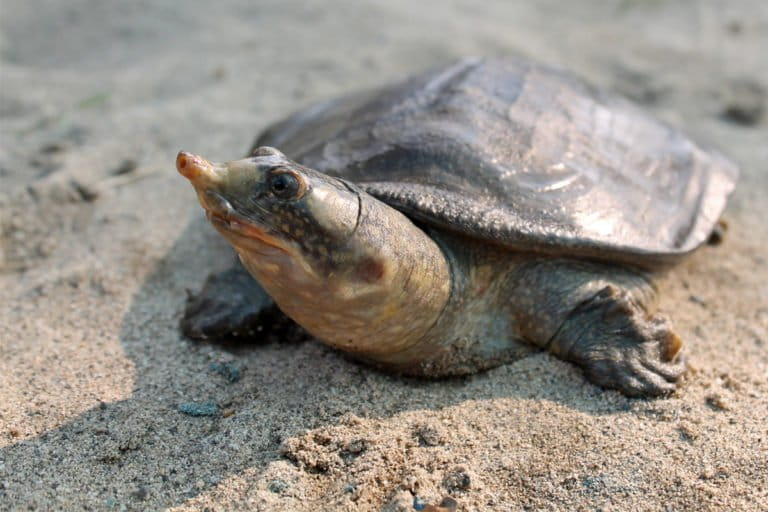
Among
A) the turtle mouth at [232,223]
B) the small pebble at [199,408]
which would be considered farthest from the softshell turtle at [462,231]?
the small pebble at [199,408]

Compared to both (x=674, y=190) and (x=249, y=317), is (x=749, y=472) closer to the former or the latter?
(x=674, y=190)

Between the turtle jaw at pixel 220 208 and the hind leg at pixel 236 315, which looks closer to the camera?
the turtle jaw at pixel 220 208

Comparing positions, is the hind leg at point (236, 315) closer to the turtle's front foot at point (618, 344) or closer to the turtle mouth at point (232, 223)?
the turtle mouth at point (232, 223)

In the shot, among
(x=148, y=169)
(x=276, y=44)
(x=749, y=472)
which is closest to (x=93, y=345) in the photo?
(x=148, y=169)

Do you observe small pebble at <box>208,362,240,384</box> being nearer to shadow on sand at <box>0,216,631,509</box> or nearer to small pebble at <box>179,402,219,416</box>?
shadow on sand at <box>0,216,631,509</box>

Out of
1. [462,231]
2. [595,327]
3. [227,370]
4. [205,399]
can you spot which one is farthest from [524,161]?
[205,399]

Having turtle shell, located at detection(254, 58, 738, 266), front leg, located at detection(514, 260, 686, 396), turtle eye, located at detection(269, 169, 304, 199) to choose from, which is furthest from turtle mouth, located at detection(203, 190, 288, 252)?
front leg, located at detection(514, 260, 686, 396)

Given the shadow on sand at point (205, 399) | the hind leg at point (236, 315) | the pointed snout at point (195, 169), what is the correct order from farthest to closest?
the hind leg at point (236, 315) → the shadow on sand at point (205, 399) → the pointed snout at point (195, 169)
